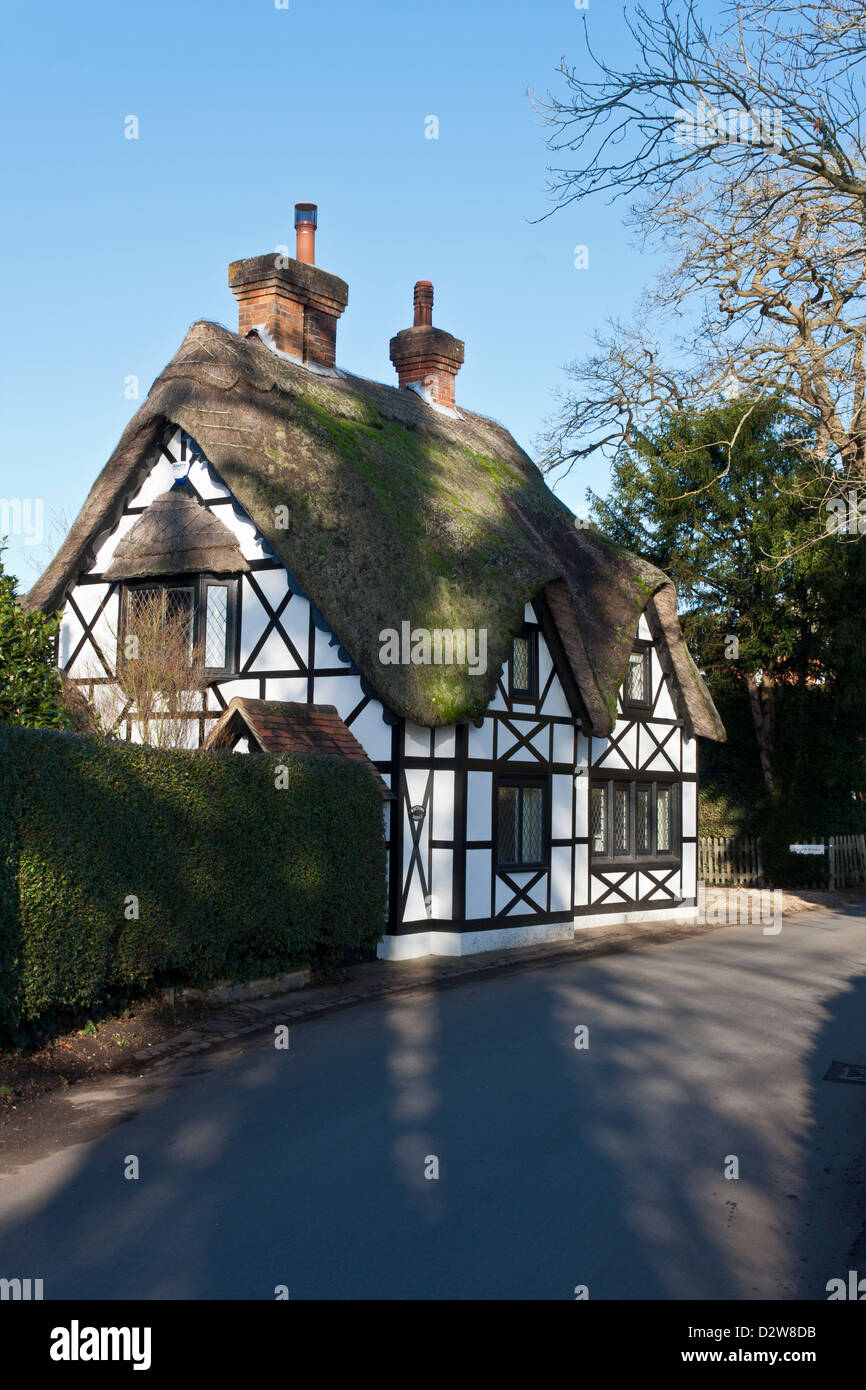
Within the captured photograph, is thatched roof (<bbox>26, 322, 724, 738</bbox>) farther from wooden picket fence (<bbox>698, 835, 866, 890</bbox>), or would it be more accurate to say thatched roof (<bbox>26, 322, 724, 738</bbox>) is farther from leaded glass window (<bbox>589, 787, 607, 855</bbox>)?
wooden picket fence (<bbox>698, 835, 866, 890</bbox>)

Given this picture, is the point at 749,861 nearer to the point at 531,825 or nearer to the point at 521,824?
the point at 531,825

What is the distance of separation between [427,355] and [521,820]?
9512mm

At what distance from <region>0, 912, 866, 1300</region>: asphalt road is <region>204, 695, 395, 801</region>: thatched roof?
3.58m

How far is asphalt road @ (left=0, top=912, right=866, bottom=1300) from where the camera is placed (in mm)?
5152

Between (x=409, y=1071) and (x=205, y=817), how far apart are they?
3100 mm

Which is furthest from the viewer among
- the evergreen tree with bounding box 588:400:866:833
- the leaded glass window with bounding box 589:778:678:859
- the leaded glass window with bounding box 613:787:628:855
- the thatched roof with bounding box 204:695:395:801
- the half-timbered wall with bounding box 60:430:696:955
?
the evergreen tree with bounding box 588:400:866:833

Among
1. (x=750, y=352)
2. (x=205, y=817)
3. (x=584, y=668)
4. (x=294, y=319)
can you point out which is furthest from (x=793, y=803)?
(x=205, y=817)

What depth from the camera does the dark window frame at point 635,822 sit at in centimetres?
1953

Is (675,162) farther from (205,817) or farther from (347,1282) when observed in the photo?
(347,1282)

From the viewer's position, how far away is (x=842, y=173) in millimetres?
8953

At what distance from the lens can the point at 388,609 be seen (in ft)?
48.3

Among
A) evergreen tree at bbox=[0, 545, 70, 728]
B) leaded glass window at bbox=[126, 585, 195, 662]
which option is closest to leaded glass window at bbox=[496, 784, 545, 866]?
leaded glass window at bbox=[126, 585, 195, 662]

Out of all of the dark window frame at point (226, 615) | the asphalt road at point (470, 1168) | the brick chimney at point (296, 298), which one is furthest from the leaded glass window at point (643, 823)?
the asphalt road at point (470, 1168)

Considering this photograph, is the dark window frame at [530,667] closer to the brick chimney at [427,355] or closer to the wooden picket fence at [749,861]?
the brick chimney at [427,355]
